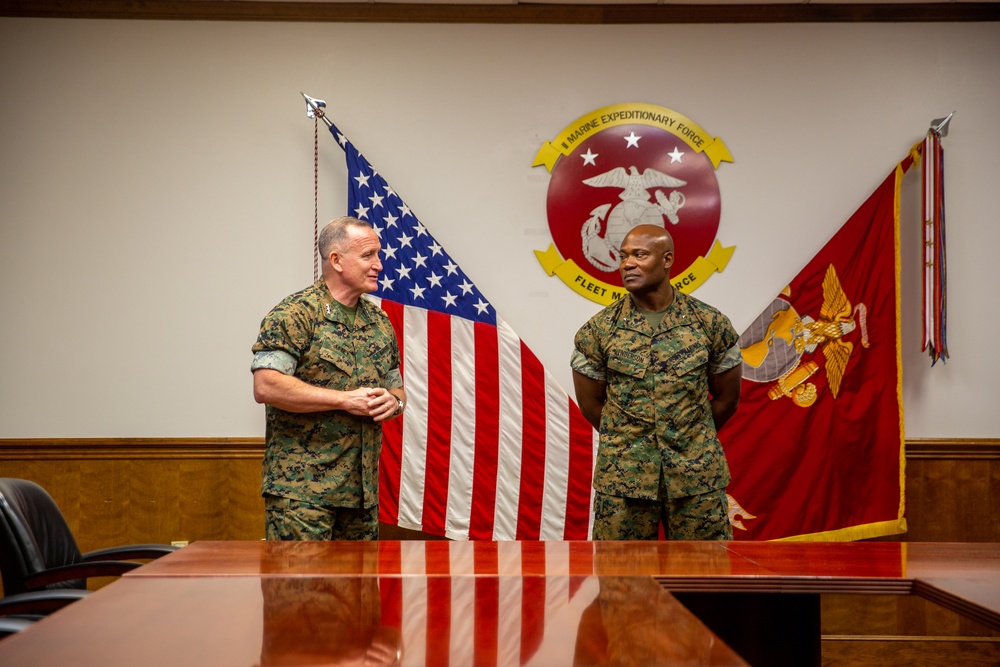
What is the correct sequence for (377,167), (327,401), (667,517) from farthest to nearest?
(377,167)
(667,517)
(327,401)

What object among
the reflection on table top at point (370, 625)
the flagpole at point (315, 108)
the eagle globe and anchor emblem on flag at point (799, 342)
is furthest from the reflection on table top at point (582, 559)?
the flagpole at point (315, 108)

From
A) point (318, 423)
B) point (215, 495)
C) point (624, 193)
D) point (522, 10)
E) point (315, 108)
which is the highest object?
point (522, 10)

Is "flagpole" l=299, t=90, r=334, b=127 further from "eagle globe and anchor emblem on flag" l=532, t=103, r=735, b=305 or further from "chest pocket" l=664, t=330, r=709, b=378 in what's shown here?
"chest pocket" l=664, t=330, r=709, b=378

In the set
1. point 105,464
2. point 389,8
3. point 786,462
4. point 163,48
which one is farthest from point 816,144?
point 105,464

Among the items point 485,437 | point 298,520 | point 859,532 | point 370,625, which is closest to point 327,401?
point 298,520

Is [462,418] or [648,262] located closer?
[648,262]

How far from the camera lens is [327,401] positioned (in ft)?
8.18

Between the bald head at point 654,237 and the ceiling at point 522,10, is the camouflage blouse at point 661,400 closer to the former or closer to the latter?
the bald head at point 654,237

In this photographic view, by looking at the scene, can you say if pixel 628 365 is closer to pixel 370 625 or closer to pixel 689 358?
pixel 689 358

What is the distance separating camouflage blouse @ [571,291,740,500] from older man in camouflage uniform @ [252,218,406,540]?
2.36ft

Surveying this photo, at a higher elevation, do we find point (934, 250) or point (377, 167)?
point (377, 167)

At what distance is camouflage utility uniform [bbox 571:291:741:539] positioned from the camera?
2.79m

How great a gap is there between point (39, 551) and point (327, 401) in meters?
0.82

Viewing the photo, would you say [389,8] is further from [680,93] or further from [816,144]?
[816,144]
